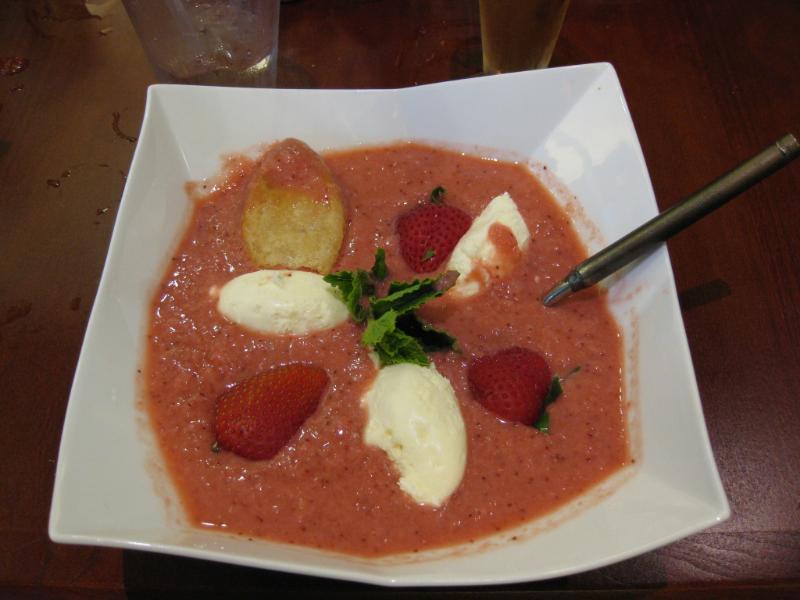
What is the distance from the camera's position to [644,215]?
4.84 ft

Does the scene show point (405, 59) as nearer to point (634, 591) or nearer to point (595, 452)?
point (595, 452)

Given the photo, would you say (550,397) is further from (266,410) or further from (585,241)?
(266,410)

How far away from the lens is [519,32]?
1941mm

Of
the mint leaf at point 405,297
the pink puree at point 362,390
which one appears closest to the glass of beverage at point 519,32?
the pink puree at point 362,390

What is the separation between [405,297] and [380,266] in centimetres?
16

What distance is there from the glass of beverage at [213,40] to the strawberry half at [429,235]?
2.84ft

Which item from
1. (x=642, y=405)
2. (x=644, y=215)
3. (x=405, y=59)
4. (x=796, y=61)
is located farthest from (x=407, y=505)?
(x=796, y=61)

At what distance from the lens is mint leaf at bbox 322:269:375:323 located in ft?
4.63

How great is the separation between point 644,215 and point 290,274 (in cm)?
87

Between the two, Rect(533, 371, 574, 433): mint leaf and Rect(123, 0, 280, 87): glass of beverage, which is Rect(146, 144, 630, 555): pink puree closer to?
Rect(533, 371, 574, 433): mint leaf

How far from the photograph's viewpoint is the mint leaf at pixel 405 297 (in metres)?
1.35

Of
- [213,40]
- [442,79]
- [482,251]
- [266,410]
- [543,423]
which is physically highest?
[213,40]

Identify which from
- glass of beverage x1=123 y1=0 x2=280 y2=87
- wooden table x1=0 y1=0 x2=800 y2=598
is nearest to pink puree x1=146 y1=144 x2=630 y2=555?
wooden table x1=0 y1=0 x2=800 y2=598

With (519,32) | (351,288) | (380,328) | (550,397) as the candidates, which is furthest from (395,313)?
(519,32)
